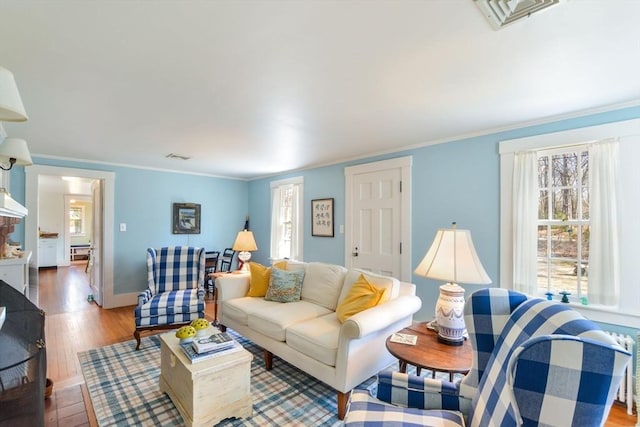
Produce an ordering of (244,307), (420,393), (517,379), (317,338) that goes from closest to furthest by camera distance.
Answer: (517,379) → (420,393) → (317,338) → (244,307)

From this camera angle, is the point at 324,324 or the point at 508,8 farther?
the point at 324,324

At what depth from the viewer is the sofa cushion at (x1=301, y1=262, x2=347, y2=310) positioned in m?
2.90

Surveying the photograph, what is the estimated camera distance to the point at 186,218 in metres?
5.26

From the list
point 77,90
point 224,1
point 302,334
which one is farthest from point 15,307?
point 224,1

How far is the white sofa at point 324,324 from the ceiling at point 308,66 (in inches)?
61.0

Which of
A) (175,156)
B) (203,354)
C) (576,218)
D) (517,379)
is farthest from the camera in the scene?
(175,156)

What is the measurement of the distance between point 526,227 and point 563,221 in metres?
0.28

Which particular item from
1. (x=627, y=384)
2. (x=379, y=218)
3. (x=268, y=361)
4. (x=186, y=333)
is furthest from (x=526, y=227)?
(x=186, y=333)

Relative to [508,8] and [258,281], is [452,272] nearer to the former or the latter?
[508,8]

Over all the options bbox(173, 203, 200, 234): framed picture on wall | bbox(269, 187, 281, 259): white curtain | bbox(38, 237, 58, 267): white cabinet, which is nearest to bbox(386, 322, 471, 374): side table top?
bbox(269, 187, 281, 259): white curtain

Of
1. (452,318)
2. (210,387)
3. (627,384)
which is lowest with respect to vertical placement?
(627,384)

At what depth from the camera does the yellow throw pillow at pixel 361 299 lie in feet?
7.57

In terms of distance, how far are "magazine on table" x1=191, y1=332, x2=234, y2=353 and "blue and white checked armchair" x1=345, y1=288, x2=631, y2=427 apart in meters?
1.04

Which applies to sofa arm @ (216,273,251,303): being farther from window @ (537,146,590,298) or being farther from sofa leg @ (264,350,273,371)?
window @ (537,146,590,298)
